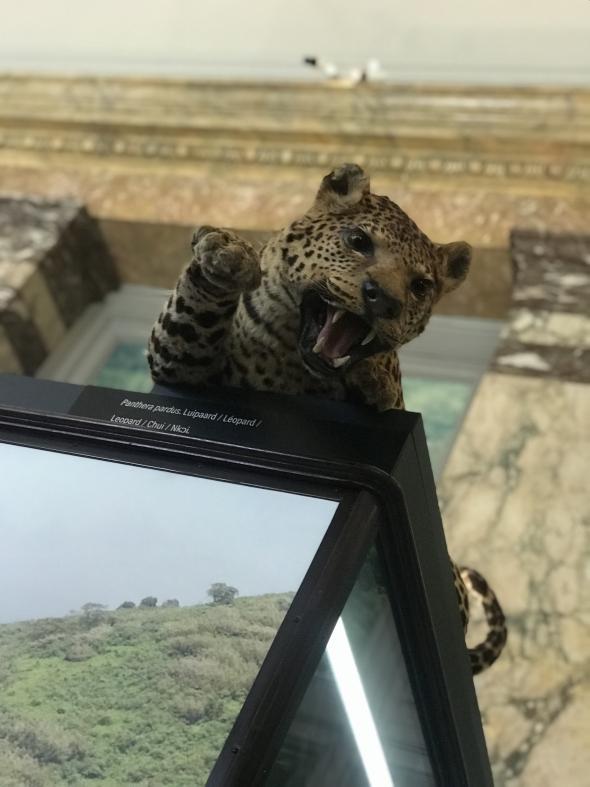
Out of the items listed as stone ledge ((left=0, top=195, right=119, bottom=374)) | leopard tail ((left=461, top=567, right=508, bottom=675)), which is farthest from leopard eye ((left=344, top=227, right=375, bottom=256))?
stone ledge ((left=0, top=195, right=119, bottom=374))

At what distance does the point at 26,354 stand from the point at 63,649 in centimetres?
239

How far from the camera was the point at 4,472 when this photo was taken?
1062 millimetres

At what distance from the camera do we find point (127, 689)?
0.83 m

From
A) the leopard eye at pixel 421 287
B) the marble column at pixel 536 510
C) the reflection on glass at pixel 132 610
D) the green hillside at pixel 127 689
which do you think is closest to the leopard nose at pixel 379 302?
the leopard eye at pixel 421 287

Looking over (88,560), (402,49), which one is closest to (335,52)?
(402,49)

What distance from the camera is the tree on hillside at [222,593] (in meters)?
0.88

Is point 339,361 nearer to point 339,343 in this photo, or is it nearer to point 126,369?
point 339,343

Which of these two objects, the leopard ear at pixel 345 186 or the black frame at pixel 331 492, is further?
the leopard ear at pixel 345 186

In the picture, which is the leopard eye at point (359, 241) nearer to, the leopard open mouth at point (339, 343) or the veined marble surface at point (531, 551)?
the leopard open mouth at point (339, 343)

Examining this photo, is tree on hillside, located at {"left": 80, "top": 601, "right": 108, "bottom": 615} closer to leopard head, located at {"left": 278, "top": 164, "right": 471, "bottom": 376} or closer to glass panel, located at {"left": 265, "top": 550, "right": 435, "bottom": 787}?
glass panel, located at {"left": 265, "top": 550, "right": 435, "bottom": 787}

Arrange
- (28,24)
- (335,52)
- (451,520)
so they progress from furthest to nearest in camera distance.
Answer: (28,24), (335,52), (451,520)

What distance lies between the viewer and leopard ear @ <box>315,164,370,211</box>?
45.6 inches

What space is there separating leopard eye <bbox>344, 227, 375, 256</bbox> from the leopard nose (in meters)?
0.08

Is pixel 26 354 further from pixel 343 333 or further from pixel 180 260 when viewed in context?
pixel 343 333
